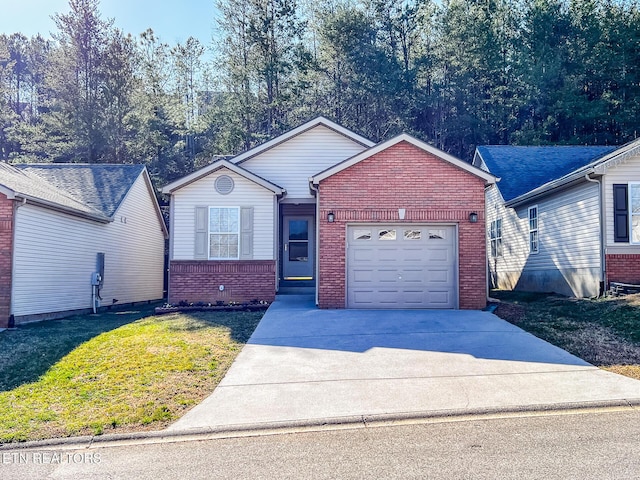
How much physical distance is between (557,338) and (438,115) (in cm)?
2570

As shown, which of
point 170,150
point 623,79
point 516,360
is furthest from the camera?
point 170,150

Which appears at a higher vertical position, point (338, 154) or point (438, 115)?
point (438, 115)

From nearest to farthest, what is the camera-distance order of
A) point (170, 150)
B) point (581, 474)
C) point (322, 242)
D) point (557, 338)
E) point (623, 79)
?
point (581, 474) → point (557, 338) → point (322, 242) → point (623, 79) → point (170, 150)

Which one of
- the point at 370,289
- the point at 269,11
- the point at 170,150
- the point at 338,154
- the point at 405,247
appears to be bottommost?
the point at 370,289

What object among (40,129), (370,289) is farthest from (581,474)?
(40,129)

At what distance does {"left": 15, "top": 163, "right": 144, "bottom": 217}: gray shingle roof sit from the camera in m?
17.3

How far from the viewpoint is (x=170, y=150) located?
31438mm

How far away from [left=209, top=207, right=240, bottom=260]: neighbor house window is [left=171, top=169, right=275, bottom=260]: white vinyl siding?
23cm

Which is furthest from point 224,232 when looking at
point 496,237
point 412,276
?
point 496,237

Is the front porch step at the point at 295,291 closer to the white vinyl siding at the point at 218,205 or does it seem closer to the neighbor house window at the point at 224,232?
the white vinyl siding at the point at 218,205

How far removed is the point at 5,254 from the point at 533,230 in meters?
15.3

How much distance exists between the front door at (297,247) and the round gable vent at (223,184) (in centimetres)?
337

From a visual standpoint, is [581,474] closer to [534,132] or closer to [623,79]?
[534,132]

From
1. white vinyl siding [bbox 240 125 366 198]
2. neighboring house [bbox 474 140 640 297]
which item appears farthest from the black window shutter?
white vinyl siding [bbox 240 125 366 198]
